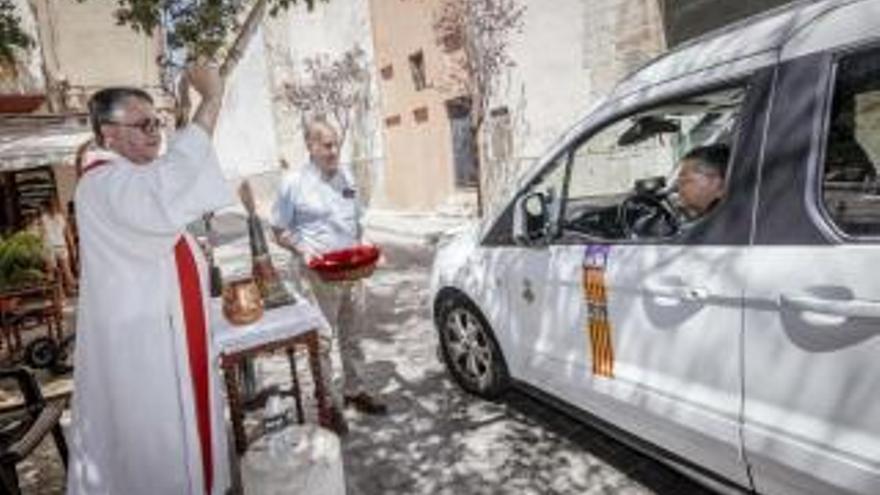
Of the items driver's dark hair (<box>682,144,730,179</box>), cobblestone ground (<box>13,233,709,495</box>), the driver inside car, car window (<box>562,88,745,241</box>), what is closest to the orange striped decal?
car window (<box>562,88,745,241</box>)

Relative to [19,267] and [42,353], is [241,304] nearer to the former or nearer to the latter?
[42,353]

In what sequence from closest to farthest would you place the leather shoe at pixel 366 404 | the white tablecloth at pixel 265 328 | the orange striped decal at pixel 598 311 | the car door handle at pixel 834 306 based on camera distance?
1. the car door handle at pixel 834 306
2. the orange striped decal at pixel 598 311
3. the white tablecloth at pixel 265 328
4. the leather shoe at pixel 366 404

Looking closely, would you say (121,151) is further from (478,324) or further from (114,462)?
(478,324)

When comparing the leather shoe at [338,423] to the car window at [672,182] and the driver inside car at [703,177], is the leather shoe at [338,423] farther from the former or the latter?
the driver inside car at [703,177]

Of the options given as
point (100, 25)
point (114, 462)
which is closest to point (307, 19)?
point (100, 25)

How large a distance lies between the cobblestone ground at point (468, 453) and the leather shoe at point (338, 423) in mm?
59

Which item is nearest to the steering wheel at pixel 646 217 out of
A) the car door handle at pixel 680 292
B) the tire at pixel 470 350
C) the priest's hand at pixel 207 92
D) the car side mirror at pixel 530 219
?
the car door handle at pixel 680 292

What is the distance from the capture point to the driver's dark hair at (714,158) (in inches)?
134

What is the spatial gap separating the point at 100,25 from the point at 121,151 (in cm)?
2916

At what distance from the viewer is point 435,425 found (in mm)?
5215

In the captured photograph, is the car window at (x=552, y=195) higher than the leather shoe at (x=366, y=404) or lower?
higher

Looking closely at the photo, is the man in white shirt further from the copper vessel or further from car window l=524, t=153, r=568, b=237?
car window l=524, t=153, r=568, b=237

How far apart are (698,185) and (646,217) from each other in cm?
76

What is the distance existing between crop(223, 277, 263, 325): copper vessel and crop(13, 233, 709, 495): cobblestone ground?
1.10 m
